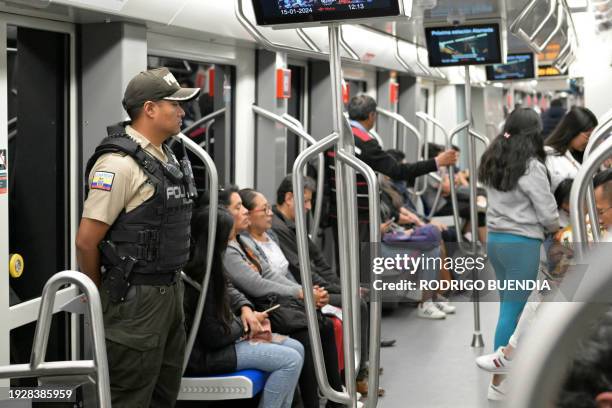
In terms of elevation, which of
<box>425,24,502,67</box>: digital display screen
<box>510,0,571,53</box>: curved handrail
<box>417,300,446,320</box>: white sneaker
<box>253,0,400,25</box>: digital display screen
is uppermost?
<box>510,0,571,53</box>: curved handrail

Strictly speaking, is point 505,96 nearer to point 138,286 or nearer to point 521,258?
point 521,258

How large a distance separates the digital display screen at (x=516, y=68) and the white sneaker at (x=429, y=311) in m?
2.82

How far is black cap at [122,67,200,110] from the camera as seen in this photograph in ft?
11.3

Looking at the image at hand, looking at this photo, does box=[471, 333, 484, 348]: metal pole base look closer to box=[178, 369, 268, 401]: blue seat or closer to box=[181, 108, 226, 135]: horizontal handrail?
box=[181, 108, 226, 135]: horizontal handrail

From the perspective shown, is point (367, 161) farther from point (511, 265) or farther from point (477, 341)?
point (477, 341)

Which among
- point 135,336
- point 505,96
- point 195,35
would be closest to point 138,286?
point 135,336

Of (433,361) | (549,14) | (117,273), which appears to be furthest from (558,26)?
(117,273)

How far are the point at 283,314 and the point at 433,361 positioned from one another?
1.80 meters

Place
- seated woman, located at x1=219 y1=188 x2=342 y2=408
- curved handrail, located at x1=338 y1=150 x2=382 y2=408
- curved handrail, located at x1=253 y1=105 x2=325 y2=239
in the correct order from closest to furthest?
curved handrail, located at x1=338 y1=150 x2=382 y2=408, seated woman, located at x1=219 y1=188 x2=342 y2=408, curved handrail, located at x1=253 y1=105 x2=325 y2=239

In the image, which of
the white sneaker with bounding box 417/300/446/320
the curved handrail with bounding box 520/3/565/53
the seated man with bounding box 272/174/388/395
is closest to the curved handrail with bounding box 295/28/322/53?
the seated man with bounding box 272/174/388/395

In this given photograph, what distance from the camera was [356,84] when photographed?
881 cm

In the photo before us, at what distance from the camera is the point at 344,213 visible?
3.33 metres

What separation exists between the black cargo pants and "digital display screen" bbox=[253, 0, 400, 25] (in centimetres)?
110

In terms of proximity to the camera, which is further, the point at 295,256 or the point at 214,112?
the point at 214,112
